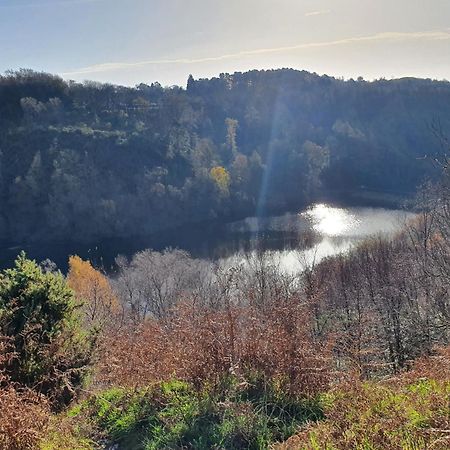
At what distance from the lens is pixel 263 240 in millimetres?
40094

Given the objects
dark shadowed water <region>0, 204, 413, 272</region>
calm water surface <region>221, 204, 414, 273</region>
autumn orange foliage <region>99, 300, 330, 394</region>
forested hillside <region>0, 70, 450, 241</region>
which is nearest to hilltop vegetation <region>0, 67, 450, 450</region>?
autumn orange foliage <region>99, 300, 330, 394</region>

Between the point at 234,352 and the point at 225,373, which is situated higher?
the point at 234,352

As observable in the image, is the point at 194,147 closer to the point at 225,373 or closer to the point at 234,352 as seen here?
the point at 234,352

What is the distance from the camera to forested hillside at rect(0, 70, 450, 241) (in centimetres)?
5119

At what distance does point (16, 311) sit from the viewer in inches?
268

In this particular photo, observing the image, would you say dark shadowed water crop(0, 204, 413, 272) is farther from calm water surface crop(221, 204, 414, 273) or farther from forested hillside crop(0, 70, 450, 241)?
forested hillside crop(0, 70, 450, 241)

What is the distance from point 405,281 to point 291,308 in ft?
45.4

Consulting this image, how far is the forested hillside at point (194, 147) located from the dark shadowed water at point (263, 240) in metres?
4.01

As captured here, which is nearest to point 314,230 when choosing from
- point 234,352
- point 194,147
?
point 194,147

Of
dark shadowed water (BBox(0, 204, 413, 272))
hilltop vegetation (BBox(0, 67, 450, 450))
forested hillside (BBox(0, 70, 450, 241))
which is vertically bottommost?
dark shadowed water (BBox(0, 204, 413, 272))

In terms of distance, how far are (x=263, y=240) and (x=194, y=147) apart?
26.7 meters

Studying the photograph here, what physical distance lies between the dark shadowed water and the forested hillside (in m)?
4.01

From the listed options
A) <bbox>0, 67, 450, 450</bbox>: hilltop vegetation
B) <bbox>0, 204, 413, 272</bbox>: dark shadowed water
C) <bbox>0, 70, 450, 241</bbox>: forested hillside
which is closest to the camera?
<bbox>0, 67, 450, 450</bbox>: hilltop vegetation

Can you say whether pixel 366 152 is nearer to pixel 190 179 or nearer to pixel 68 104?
pixel 190 179
